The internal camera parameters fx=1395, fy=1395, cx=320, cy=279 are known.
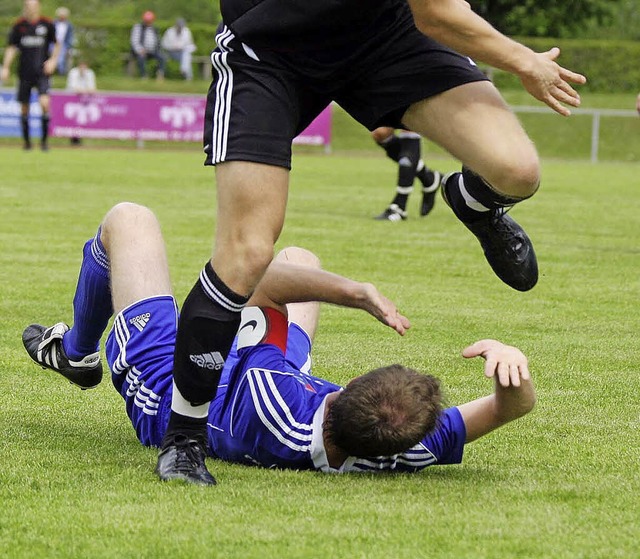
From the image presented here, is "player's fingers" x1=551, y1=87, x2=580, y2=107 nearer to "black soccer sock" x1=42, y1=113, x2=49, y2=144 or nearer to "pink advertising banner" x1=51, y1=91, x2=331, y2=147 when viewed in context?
"black soccer sock" x1=42, y1=113, x2=49, y2=144

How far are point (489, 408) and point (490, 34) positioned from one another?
1.11m

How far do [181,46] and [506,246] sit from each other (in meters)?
33.2

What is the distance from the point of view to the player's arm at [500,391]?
157 inches

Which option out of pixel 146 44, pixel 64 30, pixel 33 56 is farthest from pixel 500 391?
pixel 146 44

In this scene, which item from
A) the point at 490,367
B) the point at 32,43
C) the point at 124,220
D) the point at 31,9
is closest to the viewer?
the point at 490,367

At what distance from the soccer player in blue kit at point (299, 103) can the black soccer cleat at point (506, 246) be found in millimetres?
420

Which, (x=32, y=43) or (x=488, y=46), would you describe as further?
(x=32, y=43)

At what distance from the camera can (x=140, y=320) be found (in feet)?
15.3

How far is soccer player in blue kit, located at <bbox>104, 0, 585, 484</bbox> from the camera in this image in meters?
4.11

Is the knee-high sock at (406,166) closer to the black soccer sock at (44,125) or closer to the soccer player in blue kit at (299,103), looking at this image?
the soccer player in blue kit at (299,103)

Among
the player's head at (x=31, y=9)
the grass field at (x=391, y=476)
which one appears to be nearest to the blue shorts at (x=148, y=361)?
the grass field at (x=391, y=476)

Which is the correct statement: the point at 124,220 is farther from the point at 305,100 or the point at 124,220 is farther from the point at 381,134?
the point at 381,134

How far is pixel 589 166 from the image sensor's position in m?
27.5

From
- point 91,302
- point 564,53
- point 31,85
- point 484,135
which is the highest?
point 484,135
